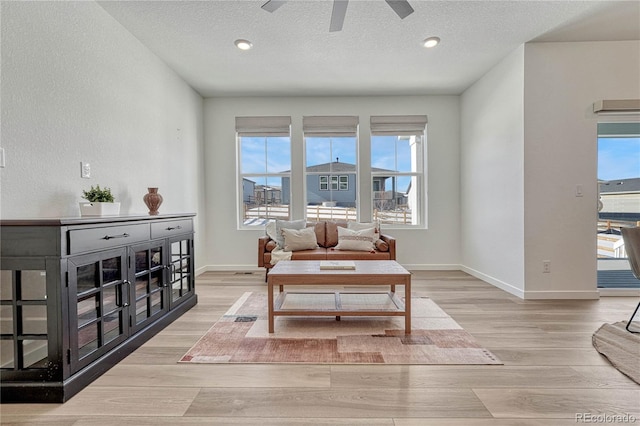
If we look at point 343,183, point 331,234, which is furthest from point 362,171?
point 331,234

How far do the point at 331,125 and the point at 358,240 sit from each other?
1897mm

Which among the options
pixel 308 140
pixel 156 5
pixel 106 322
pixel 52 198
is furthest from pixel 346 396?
pixel 308 140

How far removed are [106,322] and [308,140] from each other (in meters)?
3.83

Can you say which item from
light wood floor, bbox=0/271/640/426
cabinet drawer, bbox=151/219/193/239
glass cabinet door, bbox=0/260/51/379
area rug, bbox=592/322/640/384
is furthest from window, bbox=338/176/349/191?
glass cabinet door, bbox=0/260/51/379

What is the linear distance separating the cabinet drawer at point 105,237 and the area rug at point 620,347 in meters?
3.16

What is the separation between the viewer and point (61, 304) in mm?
1673

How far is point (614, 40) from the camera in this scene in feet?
11.2

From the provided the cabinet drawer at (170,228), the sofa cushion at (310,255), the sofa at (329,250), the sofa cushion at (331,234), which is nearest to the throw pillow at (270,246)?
the sofa at (329,250)

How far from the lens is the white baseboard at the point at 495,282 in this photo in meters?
3.59

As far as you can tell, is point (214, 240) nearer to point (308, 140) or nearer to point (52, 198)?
point (308, 140)

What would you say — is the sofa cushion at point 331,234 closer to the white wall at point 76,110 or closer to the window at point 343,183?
the window at point 343,183

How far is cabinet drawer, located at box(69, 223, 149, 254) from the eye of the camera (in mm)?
1774

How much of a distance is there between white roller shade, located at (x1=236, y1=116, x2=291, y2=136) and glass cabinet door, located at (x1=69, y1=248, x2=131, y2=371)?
129 inches

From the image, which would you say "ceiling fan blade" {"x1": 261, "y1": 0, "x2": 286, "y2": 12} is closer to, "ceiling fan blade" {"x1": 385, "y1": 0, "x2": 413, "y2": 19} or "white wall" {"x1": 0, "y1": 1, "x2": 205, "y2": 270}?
"ceiling fan blade" {"x1": 385, "y1": 0, "x2": 413, "y2": 19}
